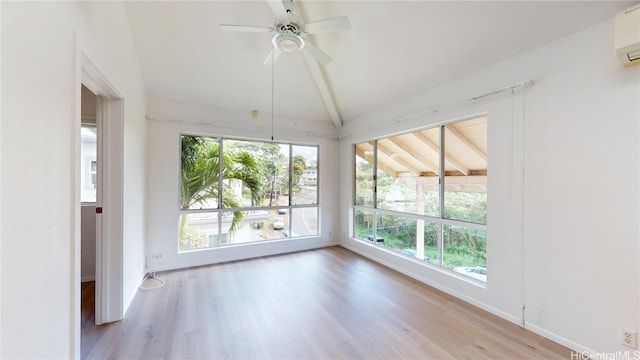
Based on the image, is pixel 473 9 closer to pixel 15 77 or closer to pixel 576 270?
pixel 576 270

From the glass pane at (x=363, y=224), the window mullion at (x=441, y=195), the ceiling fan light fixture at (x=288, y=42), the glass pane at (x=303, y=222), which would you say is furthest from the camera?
the glass pane at (x=303, y=222)

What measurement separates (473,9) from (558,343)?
298cm

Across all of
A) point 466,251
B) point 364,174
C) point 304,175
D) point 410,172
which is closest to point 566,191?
point 466,251

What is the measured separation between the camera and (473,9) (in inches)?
85.8

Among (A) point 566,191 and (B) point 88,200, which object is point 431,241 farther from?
(B) point 88,200

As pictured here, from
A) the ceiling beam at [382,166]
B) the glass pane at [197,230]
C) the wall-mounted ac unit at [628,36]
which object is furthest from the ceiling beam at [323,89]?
the wall-mounted ac unit at [628,36]

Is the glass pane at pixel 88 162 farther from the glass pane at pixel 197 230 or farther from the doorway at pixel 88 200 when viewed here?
the glass pane at pixel 197 230

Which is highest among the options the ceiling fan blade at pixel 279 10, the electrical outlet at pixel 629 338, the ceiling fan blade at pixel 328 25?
the ceiling fan blade at pixel 279 10

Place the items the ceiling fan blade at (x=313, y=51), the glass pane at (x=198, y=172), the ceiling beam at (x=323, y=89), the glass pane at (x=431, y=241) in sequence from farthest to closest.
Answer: the glass pane at (x=198, y=172) < the ceiling beam at (x=323, y=89) < the glass pane at (x=431, y=241) < the ceiling fan blade at (x=313, y=51)

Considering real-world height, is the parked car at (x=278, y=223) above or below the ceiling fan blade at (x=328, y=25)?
below

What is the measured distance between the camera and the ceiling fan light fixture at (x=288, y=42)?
224 centimetres

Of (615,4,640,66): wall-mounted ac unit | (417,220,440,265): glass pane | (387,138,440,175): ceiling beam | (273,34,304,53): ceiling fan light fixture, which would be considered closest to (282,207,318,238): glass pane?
(387,138,440,175): ceiling beam

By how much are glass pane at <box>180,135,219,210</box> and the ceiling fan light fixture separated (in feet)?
7.45

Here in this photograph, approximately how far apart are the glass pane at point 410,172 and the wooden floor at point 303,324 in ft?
3.68
